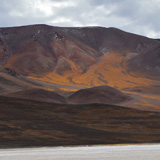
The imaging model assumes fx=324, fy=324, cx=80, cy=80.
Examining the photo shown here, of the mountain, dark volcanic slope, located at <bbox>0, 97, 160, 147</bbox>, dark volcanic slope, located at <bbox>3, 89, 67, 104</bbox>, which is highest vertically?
the mountain

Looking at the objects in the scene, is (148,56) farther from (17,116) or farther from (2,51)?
(17,116)

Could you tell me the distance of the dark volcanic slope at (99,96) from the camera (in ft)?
241

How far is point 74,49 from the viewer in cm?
14675

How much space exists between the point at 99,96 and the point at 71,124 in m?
37.9

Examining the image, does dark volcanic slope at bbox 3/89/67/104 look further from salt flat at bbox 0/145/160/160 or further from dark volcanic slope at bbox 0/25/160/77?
dark volcanic slope at bbox 0/25/160/77

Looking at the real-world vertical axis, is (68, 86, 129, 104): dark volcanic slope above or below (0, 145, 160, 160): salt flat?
above

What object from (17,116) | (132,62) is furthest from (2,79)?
(132,62)

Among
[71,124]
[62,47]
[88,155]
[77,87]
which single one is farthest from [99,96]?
[62,47]

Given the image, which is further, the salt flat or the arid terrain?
the arid terrain

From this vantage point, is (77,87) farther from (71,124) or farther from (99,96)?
(71,124)

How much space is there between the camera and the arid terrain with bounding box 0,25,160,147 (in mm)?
31297

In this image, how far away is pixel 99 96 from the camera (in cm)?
7475

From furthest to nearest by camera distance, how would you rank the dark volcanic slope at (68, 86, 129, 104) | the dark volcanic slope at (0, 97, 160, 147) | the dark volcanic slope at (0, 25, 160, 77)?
1. the dark volcanic slope at (0, 25, 160, 77)
2. the dark volcanic slope at (68, 86, 129, 104)
3. the dark volcanic slope at (0, 97, 160, 147)

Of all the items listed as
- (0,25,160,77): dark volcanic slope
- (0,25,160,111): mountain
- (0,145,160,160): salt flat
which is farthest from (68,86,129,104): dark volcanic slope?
(0,145,160,160): salt flat
